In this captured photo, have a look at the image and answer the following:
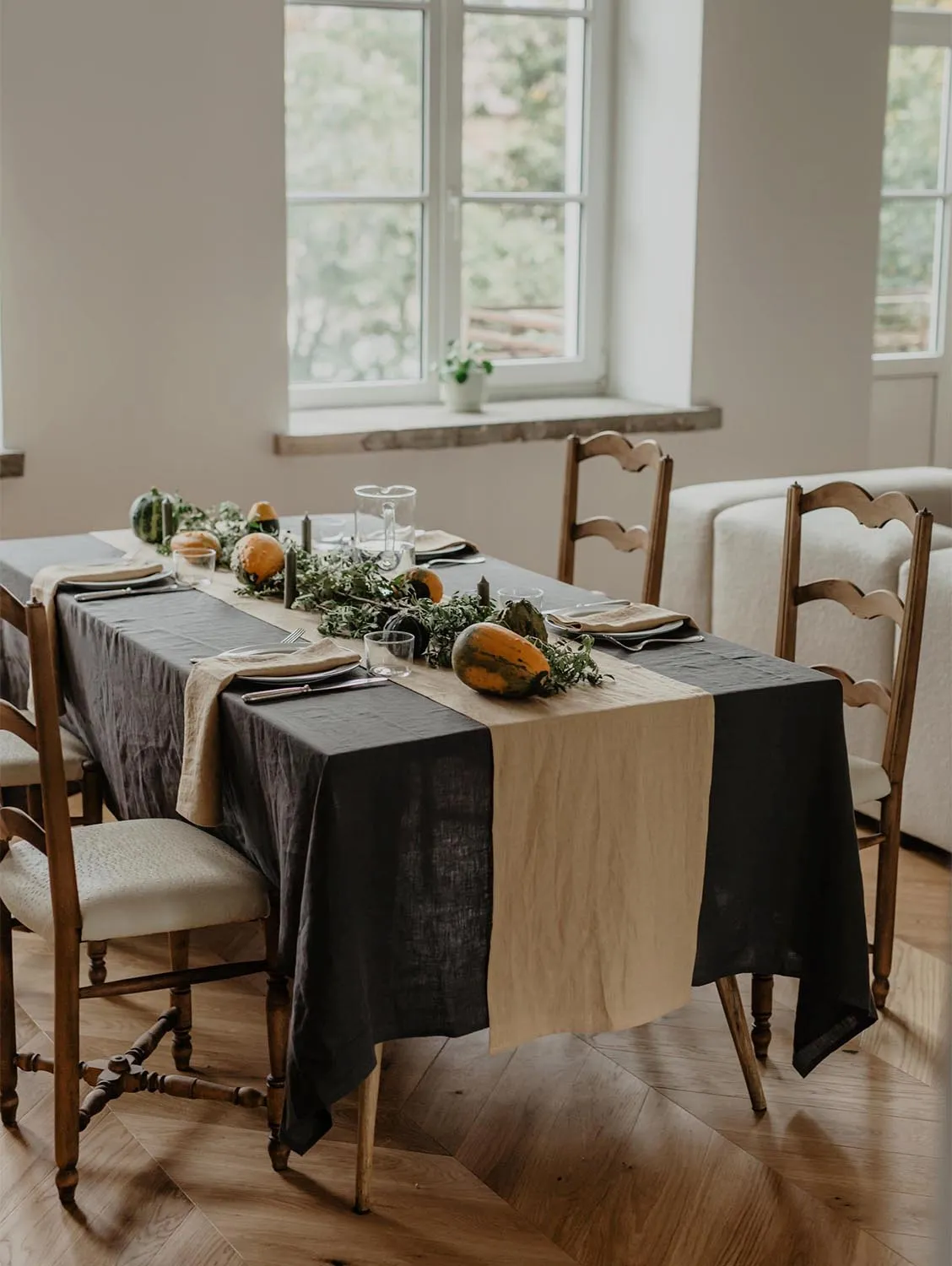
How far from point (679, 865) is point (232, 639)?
0.82 metres

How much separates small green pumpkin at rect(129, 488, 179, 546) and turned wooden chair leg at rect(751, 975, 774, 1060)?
4.88ft

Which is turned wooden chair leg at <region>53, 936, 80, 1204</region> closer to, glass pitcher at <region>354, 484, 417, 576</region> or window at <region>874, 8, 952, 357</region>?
glass pitcher at <region>354, 484, 417, 576</region>

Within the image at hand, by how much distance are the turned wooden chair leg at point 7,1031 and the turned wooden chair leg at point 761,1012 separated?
3.82ft

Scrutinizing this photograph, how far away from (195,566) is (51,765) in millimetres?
922

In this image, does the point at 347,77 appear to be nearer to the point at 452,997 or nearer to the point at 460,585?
the point at 460,585

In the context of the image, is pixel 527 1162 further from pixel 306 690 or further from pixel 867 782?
pixel 867 782

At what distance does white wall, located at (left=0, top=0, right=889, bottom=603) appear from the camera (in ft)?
13.0

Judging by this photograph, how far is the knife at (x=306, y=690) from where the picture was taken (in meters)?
2.14

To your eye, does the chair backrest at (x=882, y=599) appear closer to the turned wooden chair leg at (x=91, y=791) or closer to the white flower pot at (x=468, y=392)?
the turned wooden chair leg at (x=91, y=791)

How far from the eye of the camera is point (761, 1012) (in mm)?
2490

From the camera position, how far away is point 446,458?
4566 mm

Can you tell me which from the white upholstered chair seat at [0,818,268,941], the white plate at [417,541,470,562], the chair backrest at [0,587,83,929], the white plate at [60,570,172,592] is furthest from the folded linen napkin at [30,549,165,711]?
the chair backrest at [0,587,83,929]

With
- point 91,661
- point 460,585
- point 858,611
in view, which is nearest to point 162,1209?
point 91,661

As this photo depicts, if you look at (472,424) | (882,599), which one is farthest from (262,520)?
(472,424)
